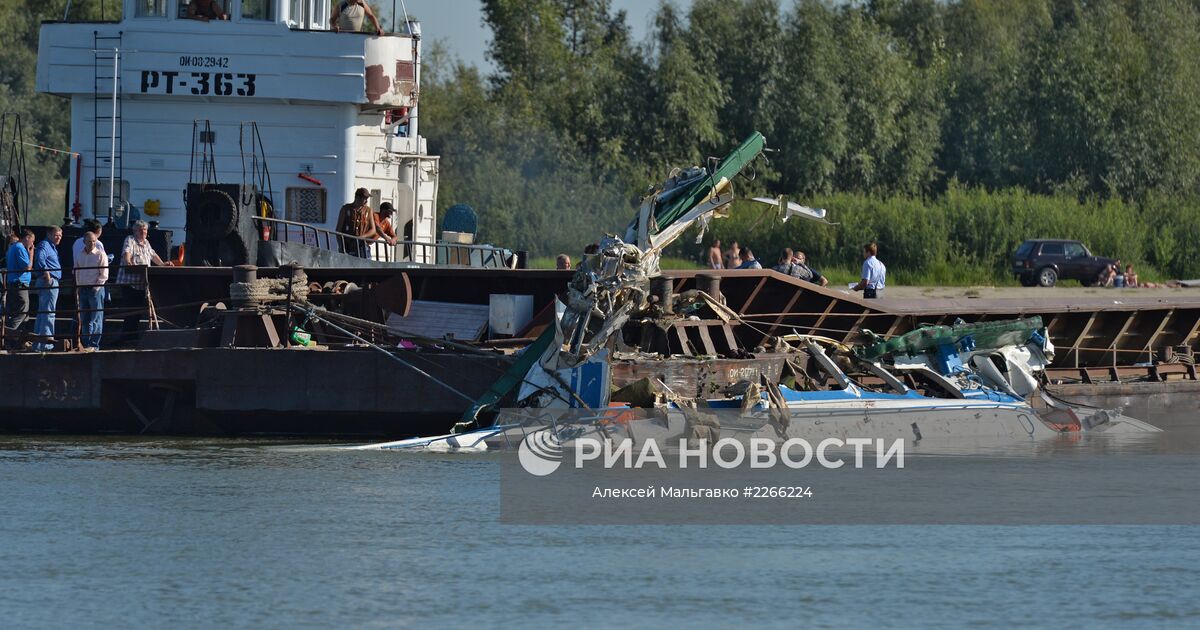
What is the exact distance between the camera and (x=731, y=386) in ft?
54.2

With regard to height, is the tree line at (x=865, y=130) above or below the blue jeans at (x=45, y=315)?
above

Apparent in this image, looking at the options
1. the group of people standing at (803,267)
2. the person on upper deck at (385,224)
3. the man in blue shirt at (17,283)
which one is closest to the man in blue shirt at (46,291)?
the man in blue shirt at (17,283)

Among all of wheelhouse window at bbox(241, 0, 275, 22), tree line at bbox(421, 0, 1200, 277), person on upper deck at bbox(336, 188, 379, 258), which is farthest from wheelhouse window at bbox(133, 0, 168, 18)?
tree line at bbox(421, 0, 1200, 277)

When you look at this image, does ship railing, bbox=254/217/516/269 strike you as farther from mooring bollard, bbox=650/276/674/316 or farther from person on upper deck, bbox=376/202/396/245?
mooring bollard, bbox=650/276/674/316

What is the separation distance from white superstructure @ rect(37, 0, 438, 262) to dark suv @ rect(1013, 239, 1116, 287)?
26515 mm

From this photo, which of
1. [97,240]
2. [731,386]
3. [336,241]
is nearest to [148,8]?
[336,241]

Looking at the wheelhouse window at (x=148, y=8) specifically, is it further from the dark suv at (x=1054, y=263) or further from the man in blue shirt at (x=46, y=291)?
the dark suv at (x=1054, y=263)

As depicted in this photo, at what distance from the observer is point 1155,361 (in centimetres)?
2255

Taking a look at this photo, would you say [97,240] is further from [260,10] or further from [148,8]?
[260,10]

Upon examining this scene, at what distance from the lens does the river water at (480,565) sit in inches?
432

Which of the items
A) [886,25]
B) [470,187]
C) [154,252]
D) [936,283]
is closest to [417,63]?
[154,252]

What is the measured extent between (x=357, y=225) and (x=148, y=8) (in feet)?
12.9

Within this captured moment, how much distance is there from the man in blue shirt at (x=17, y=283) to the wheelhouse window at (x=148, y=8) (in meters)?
3.89

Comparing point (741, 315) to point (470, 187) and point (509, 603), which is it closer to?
point (509, 603)
